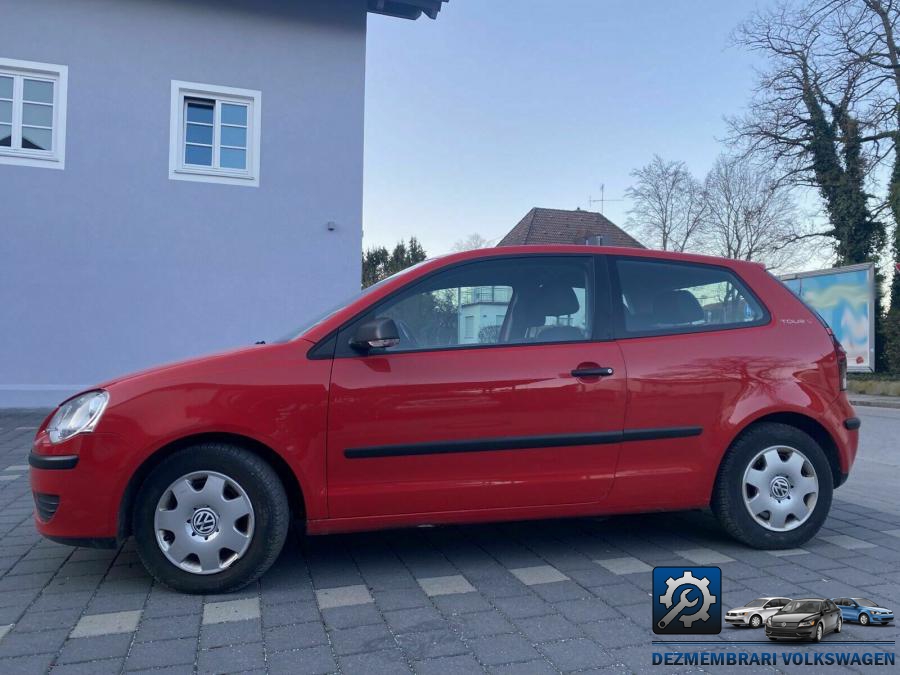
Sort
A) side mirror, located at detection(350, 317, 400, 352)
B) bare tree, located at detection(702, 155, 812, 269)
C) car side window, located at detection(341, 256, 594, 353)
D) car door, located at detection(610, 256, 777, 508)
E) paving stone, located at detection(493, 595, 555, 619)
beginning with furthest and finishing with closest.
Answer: bare tree, located at detection(702, 155, 812, 269) → car door, located at detection(610, 256, 777, 508) → car side window, located at detection(341, 256, 594, 353) → side mirror, located at detection(350, 317, 400, 352) → paving stone, located at detection(493, 595, 555, 619)

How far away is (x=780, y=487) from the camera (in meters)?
3.89

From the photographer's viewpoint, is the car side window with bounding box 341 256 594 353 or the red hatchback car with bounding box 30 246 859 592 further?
the car side window with bounding box 341 256 594 353

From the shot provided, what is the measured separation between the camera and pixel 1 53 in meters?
10.3

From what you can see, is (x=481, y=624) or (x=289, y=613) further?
(x=289, y=613)

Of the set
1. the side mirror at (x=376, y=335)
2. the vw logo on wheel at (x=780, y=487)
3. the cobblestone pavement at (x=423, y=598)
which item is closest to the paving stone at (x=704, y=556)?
the cobblestone pavement at (x=423, y=598)

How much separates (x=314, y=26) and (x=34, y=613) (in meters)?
10.7

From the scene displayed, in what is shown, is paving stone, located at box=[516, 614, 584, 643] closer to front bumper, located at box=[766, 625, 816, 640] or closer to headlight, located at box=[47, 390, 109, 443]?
front bumper, located at box=[766, 625, 816, 640]

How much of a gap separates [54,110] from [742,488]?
10795mm

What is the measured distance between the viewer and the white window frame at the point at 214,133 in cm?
1095

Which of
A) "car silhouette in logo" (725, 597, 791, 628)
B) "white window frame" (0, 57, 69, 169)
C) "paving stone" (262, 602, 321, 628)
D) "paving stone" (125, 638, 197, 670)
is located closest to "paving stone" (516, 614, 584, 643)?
"car silhouette in logo" (725, 597, 791, 628)

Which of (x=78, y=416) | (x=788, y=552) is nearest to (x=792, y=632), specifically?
(x=788, y=552)

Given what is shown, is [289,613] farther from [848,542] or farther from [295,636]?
Answer: [848,542]

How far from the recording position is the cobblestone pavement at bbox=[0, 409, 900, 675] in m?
2.63

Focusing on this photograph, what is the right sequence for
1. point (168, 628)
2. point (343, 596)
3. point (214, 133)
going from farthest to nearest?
point (214, 133) < point (343, 596) < point (168, 628)
